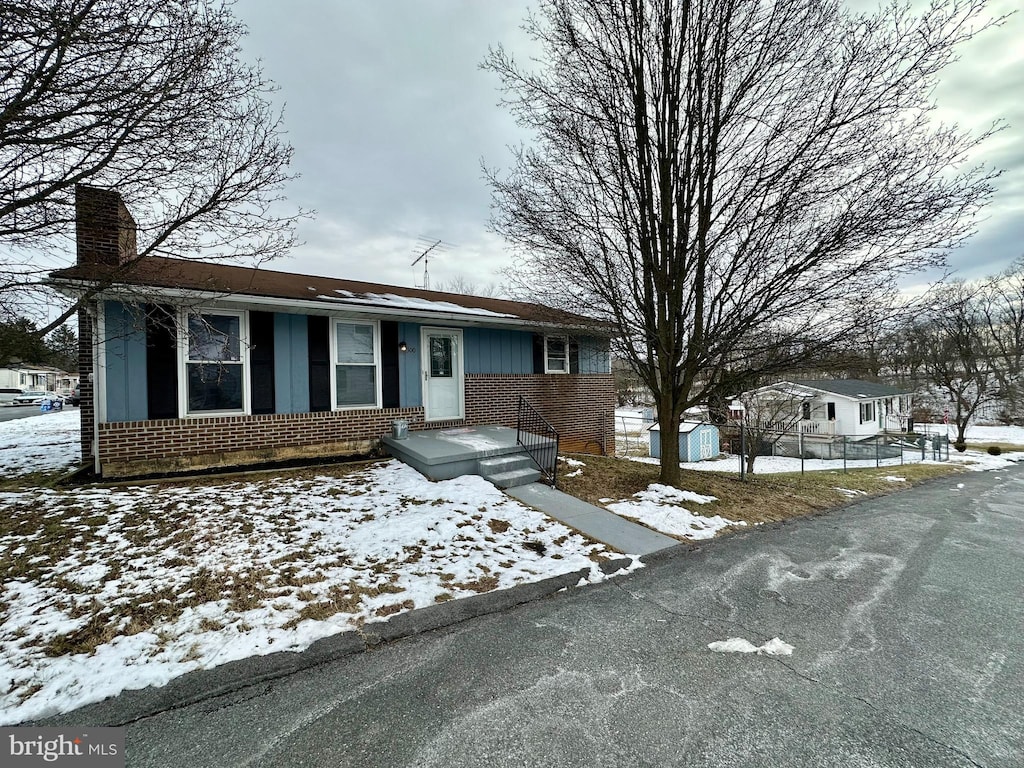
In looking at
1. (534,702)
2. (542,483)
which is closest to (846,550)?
(542,483)

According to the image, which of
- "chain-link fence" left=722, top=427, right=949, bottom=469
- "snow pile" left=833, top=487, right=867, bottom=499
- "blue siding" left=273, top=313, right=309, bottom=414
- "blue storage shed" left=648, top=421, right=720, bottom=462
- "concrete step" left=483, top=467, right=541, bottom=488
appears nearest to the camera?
"concrete step" left=483, top=467, right=541, bottom=488

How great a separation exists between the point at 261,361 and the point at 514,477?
4637mm

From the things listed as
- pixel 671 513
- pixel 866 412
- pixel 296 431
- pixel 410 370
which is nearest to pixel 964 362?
pixel 866 412

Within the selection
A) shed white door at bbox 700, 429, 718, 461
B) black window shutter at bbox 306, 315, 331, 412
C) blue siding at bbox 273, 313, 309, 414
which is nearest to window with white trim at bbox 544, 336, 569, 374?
black window shutter at bbox 306, 315, 331, 412

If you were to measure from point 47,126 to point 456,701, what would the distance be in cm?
575

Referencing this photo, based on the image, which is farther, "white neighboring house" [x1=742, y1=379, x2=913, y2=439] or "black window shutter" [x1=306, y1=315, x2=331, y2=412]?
"white neighboring house" [x1=742, y1=379, x2=913, y2=439]

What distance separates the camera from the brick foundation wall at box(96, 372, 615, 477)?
5992 millimetres

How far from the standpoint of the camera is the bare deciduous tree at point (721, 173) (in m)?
5.05

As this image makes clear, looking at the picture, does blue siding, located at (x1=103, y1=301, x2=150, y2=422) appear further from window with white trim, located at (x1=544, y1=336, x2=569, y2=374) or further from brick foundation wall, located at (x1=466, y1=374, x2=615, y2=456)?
window with white trim, located at (x1=544, y1=336, x2=569, y2=374)

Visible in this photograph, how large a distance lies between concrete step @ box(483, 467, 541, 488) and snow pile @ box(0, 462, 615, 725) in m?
0.38

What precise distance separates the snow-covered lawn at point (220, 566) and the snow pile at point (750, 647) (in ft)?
3.91

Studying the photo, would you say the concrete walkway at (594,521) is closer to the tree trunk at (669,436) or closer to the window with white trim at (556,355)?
the tree trunk at (669,436)

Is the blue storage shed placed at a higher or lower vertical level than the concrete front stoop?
lower

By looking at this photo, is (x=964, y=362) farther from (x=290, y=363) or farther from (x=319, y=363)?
(x=290, y=363)
